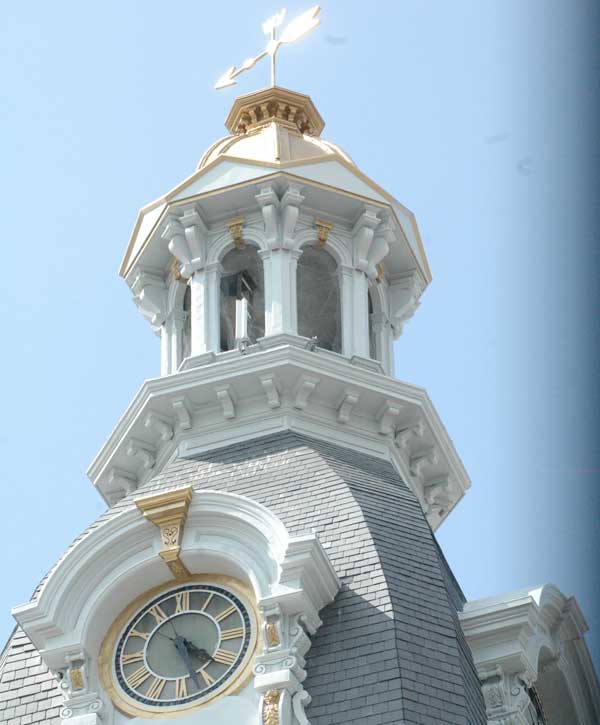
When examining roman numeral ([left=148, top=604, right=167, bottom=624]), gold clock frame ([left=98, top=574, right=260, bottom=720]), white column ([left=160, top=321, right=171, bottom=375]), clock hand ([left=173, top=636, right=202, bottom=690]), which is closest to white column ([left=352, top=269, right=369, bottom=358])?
white column ([left=160, top=321, right=171, bottom=375])

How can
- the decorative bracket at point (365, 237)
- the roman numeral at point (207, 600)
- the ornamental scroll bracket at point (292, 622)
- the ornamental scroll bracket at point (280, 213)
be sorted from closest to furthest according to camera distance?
1. the ornamental scroll bracket at point (292, 622)
2. the roman numeral at point (207, 600)
3. the ornamental scroll bracket at point (280, 213)
4. the decorative bracket at point (365, 237)

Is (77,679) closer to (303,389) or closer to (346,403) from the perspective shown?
(303,389)

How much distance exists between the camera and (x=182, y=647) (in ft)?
65.3

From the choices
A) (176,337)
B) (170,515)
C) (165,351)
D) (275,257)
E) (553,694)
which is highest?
(275,257)


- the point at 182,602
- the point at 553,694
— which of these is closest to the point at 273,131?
the point at 182,602

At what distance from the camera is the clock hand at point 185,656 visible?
770 inches

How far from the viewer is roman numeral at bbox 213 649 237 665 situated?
64.1ft

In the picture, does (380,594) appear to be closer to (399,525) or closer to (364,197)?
(399,525)

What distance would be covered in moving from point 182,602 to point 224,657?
1.32 meters

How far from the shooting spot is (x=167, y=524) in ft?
68.7

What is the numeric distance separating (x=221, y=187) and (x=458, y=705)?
1239cm

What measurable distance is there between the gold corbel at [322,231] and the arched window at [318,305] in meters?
1.31

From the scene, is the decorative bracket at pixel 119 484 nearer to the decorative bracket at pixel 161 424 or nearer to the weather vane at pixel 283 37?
the decorative bracket at pixel 161 424

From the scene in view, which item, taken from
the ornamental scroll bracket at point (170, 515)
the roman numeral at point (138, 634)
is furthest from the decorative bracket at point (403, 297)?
the roman numeral at point (138, 634)
